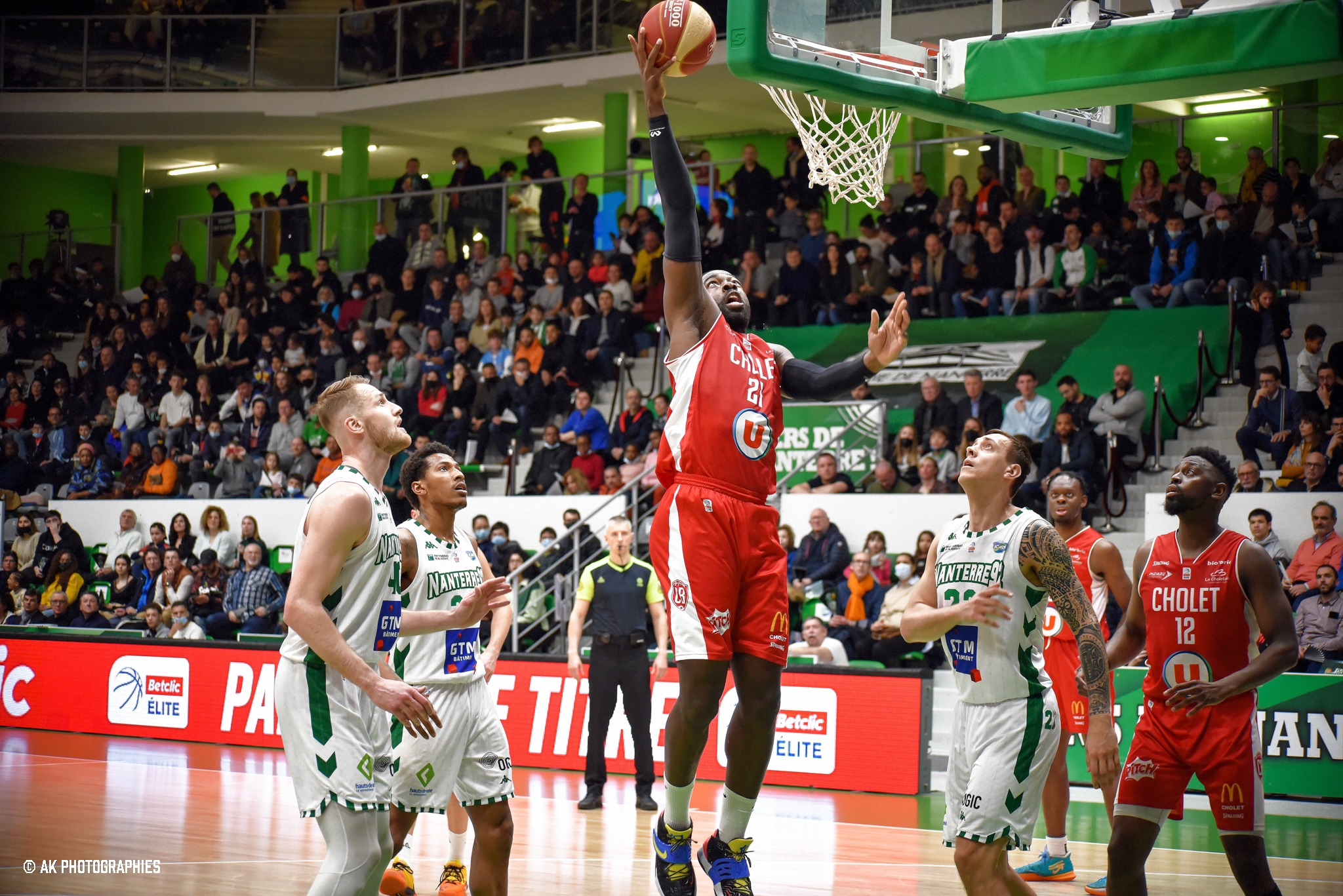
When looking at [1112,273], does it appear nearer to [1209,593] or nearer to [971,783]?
[1209,593]

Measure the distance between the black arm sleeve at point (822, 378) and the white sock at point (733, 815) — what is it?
151 centimetres

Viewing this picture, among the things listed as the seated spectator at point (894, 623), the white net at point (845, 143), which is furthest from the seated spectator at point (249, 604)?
Answer: the white net at point (845, 143)

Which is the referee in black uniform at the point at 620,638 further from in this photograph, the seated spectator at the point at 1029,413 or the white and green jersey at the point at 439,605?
the seated spectator at the point at 1029,413

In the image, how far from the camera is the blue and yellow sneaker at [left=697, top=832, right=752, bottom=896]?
17.0 feet

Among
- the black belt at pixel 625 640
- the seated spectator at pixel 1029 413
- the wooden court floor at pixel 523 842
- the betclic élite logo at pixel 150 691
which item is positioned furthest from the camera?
the betclic élite logo at pixel 150 691

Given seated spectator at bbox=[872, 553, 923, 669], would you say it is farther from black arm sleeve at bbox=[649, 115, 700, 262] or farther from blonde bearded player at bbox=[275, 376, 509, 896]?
blonde bearded player at bbox=[275, 376, 509, 896]

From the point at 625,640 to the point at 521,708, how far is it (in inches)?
93.1

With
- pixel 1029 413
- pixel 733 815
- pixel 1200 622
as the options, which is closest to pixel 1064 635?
pixel 1200 622

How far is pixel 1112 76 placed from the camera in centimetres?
661

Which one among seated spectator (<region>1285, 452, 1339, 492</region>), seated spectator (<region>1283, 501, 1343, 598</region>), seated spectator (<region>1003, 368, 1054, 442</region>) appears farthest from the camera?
seated spectator (<region>1003, 368, 1054, 442</region>)

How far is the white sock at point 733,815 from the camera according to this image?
5223 millimetres

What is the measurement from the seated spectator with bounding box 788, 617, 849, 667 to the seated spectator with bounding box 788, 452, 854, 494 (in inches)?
84.2

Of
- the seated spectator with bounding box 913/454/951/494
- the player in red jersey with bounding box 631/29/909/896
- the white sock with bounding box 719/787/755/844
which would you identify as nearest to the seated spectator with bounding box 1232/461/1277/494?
the seated spectator with bounding box 913/454/951/494

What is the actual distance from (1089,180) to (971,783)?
12275 mm
